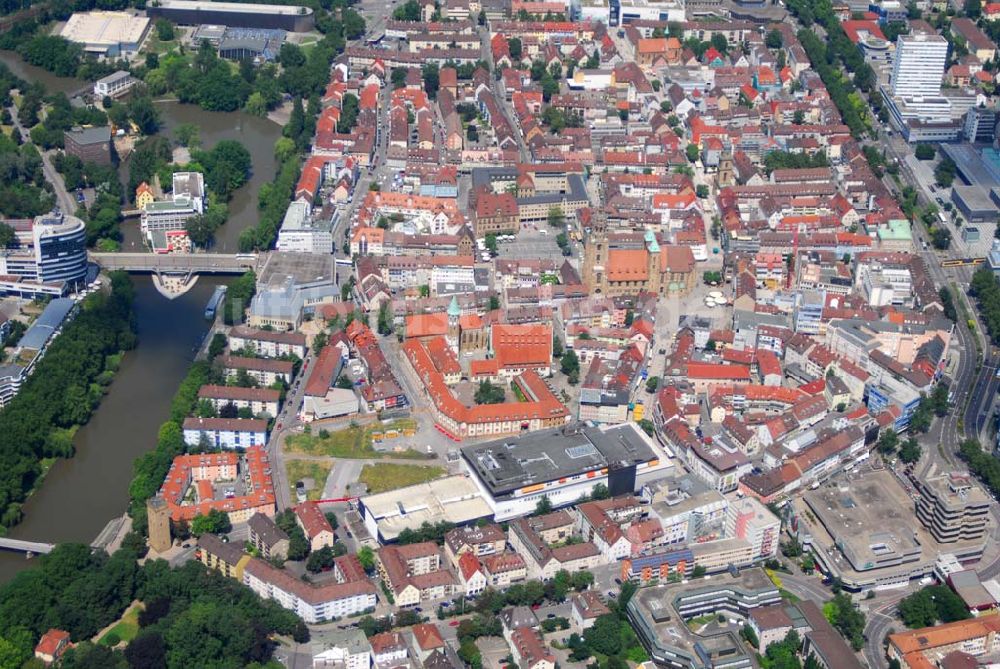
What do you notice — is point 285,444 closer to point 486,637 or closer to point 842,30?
point 486,637

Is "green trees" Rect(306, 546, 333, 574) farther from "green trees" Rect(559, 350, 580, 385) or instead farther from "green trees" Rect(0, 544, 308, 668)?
"green trees" Rect(559, 350, 580, 385)

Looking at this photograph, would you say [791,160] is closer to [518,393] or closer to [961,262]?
[961,262]

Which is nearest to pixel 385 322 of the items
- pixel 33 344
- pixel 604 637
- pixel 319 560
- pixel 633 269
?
pixel 633 269

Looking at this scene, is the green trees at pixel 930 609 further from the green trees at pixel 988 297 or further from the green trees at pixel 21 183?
the green trees at pixel 21 183

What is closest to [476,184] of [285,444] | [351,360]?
[351,360]

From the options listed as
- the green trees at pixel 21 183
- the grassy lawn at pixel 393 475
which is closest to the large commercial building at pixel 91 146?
the green trees at pixel 21 183

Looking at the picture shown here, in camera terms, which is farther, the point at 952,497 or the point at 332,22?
the point at 332,22
